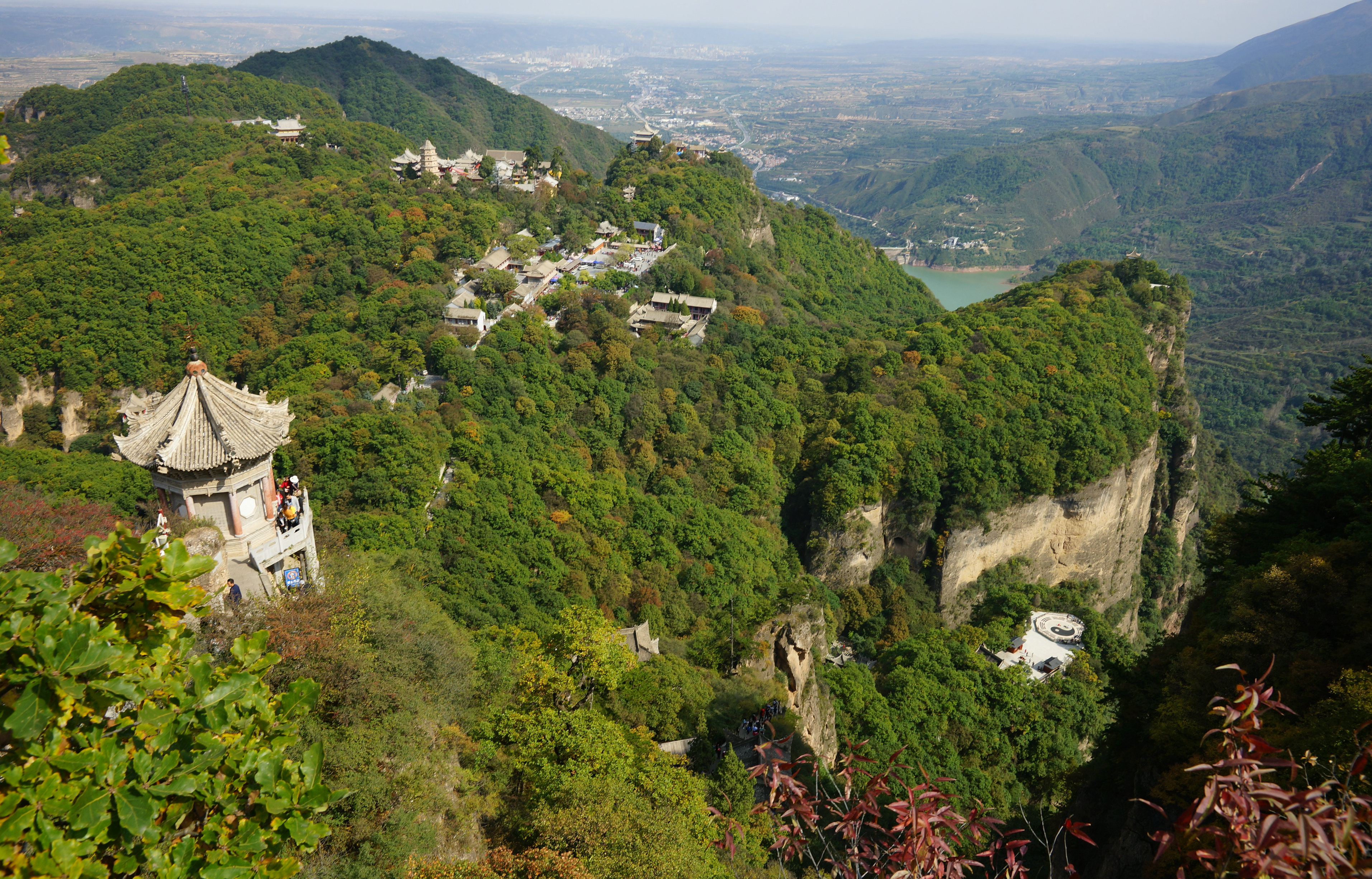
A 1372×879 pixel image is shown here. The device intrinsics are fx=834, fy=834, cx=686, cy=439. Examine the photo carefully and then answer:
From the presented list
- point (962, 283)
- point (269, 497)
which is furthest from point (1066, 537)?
→ point (962, 283)

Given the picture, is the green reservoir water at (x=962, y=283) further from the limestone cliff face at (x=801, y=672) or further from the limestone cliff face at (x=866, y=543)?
the limestone cliff face at (x=801, y=672)

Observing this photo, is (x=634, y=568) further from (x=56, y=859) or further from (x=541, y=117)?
(x=541, y=117)

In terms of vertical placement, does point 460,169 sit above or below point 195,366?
below

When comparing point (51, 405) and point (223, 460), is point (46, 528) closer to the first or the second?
point (223, 460)

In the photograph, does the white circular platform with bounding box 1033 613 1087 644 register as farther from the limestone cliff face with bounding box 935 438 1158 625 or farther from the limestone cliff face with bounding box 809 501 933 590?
the limestone cliff face with bounding box 809 501 933 590

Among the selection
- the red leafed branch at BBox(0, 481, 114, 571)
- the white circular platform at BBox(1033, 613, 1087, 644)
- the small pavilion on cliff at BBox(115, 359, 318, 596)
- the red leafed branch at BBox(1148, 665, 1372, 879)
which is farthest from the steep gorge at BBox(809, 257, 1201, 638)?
the red leafed branch at BBox(1148, 665, 1372, 879)

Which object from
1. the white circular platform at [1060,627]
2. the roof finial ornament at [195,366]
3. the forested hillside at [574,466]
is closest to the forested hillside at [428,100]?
the forested hillside at [574,466]

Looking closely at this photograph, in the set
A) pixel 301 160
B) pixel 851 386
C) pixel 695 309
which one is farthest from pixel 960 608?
pixel 301 160
